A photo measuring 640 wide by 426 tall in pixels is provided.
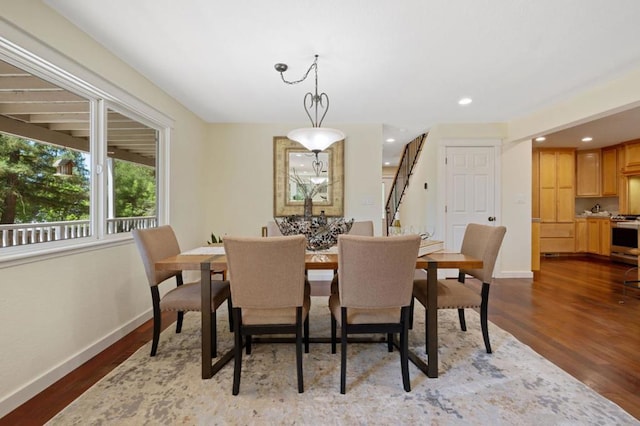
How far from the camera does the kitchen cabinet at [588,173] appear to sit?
5.91 metres

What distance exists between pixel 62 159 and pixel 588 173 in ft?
27.8

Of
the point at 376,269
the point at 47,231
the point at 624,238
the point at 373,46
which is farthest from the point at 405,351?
the point at 624,238

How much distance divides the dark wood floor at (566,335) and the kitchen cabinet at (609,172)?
2.63 metres

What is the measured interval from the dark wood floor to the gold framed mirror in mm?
2162

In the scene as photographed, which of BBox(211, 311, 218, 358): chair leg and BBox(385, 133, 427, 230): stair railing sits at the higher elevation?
BBox(385, 133, 427, 230): stair railing

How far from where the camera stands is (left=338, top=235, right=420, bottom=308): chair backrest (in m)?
1.51

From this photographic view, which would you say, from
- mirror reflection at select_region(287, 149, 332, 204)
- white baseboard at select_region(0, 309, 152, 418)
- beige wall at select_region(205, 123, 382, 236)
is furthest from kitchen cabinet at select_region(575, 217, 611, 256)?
white baseboard at select_region(0, 309, 152, 418)

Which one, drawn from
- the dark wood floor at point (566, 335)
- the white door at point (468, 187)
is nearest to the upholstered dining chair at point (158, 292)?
the dark wood floor at point (566, 335)

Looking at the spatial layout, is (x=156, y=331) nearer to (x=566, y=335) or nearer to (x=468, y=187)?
(x=566, y=335)

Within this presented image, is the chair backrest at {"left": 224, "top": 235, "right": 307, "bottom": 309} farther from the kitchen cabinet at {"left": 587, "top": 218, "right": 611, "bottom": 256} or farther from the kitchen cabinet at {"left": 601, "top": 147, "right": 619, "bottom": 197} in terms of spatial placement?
the kitchen cabinet at {"left": 601, "top": 147, "right": 619, "bottom": 197}

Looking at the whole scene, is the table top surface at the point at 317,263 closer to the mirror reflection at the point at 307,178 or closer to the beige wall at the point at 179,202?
the beige wall at the point at 179,202

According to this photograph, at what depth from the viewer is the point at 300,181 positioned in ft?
13.7

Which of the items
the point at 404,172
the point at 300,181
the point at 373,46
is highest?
the point at 373,46

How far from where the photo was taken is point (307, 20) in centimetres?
185
